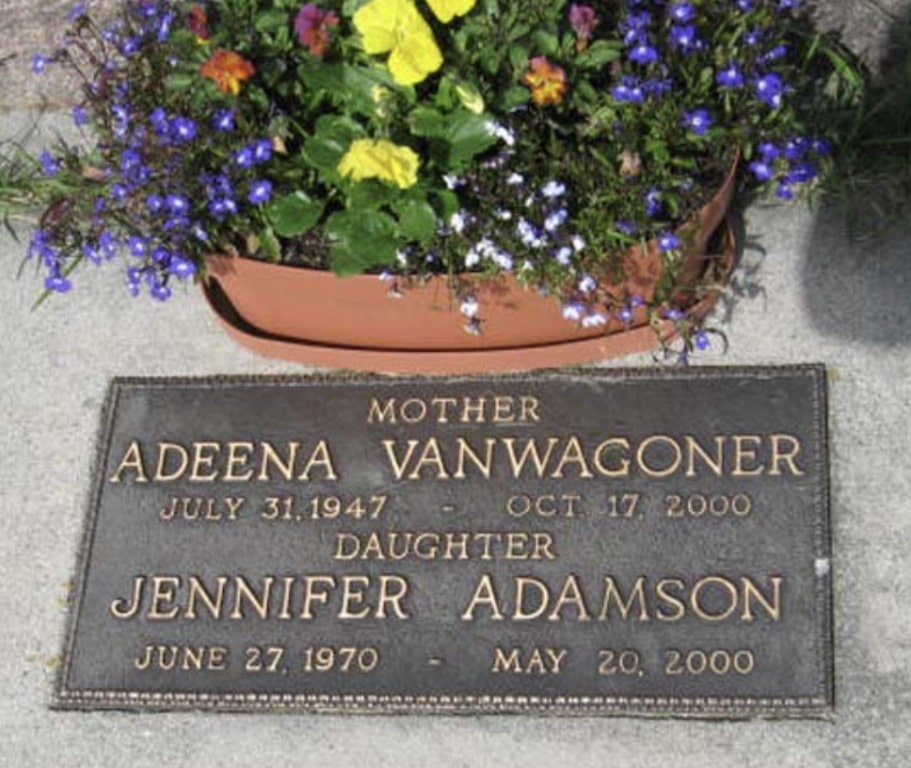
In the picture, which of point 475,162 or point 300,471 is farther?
point 300,471

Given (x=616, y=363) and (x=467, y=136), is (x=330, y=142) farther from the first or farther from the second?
(x=616, y=363)

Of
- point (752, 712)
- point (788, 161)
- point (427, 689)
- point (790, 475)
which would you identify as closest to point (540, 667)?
point (427, 689)

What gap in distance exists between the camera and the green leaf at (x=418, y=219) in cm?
295

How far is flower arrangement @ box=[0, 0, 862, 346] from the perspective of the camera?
2.98 m

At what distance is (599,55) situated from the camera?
120 inches

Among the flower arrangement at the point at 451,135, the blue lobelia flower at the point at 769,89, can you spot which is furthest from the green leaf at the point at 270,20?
the blue lobelia flower at the point at 769,89

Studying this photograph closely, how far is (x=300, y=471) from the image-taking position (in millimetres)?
3336

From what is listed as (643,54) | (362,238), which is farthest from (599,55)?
(362,238)

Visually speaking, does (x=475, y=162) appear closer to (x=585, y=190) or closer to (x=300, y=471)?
(x=585, y=190)

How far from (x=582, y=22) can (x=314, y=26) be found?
1.68 feet

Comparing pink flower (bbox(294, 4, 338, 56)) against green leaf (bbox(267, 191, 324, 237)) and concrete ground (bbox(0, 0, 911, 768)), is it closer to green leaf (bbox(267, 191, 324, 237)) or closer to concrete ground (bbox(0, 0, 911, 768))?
green leaf (bbox(267, 191, 324, 237))

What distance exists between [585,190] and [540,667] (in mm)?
944

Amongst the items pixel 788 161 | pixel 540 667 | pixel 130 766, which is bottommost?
pixel 130 766

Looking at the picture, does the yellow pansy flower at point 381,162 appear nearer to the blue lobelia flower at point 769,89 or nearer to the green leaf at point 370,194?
the green leaf at point 370,194
